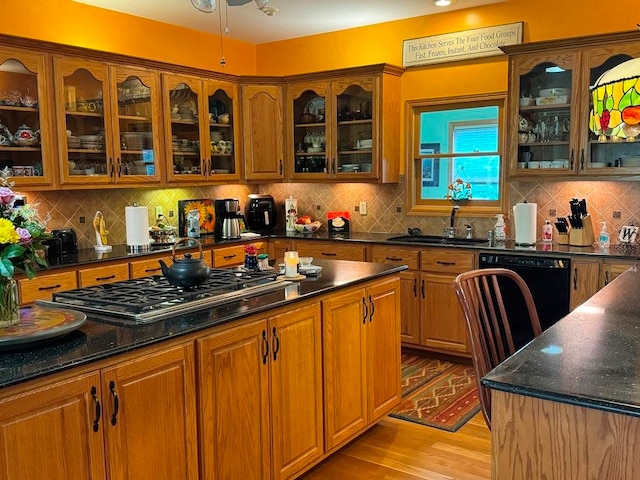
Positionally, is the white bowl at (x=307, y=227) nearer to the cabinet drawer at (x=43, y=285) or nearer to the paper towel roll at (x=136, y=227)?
the paper towel roll at (x=136, y=227)

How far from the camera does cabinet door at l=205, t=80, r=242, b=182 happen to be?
527 cm

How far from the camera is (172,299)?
2.46 m

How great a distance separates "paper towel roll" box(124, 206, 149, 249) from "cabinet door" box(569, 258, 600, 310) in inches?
122

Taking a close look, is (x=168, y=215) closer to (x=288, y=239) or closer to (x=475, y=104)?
(x=288, y=239)

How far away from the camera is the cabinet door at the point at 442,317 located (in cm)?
452

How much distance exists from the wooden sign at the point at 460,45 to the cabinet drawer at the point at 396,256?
5.31 ft

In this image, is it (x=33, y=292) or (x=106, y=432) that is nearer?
(x=106, y=432)

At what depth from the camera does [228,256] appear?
505cm

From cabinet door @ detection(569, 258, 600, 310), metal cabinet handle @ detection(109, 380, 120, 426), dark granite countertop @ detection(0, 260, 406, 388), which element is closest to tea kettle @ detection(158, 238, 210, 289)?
dark granite countertop @ detection(0, 260, 406, 388)

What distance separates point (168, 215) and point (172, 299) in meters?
3.03

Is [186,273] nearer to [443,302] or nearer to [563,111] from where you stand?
[443,302]

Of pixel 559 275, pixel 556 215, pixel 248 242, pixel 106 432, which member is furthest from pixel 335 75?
pixel 106 432

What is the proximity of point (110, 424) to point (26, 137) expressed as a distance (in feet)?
9.15

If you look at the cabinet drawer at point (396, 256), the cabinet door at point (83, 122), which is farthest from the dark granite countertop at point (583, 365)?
the cabinet door at point (83, 122)
